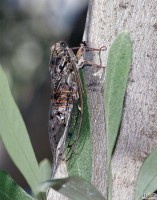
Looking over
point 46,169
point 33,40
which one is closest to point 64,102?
point 46,169

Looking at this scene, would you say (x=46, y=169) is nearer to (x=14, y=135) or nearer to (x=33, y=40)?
(x=14, y=135)

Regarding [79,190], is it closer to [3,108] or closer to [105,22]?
[3,108]

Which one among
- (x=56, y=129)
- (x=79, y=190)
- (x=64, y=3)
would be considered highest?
(x=79, y=190)

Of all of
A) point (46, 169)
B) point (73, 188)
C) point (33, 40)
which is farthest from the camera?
point (33, 40)

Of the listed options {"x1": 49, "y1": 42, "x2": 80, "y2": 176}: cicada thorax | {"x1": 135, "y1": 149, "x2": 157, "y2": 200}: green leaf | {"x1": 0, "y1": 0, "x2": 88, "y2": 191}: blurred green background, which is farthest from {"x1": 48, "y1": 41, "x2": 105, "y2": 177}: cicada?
{"x1": 0, "y1": 0, "x2": 88, "y2": 191}: blurred green background

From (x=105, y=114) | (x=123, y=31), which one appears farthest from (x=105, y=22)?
(x=105, y=114)
